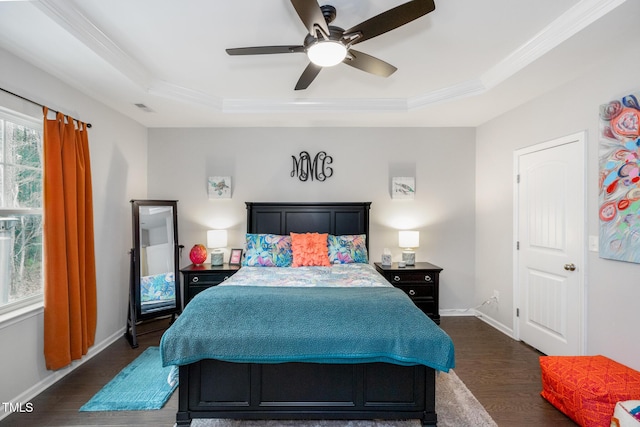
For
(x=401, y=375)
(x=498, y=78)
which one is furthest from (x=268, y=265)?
(x=498, y=78)

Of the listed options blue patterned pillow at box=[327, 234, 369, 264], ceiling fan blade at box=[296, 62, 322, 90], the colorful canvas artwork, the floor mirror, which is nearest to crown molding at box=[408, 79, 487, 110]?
the colorful canvas artwork

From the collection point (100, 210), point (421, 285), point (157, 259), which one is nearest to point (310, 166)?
point (421, 285)

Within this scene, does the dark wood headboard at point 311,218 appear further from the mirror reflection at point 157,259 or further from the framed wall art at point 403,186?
the mirror reflection at point 157,259

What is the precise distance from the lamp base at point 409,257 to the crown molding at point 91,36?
3.54m

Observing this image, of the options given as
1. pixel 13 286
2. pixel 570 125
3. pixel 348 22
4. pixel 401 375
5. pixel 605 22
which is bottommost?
pixel 401 375

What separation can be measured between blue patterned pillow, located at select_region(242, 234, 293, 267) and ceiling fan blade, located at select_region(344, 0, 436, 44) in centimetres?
246

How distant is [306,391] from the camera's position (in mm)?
1973

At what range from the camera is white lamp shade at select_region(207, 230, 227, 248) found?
13.0 feet

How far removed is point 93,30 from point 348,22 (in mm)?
1851

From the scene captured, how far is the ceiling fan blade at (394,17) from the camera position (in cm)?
158

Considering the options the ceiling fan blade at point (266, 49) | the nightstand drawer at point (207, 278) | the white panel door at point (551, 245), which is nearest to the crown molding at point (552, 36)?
the white panel door at point (551, 245)

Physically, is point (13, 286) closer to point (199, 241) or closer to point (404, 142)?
point (199, 241)

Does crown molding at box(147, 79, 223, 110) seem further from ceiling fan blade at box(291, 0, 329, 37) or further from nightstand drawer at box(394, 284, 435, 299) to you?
nightstand drawer at box(394, 284, 435, 299)

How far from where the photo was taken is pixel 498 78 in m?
2.83
